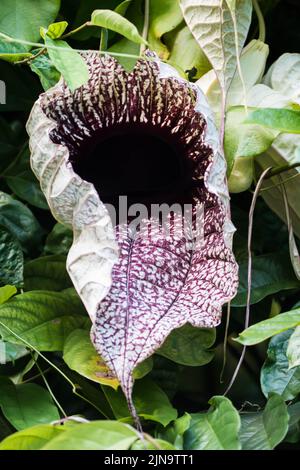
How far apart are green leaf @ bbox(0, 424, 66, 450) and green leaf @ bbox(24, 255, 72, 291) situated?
25cm

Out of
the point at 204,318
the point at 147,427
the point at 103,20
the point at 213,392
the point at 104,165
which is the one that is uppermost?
the point at 103,20

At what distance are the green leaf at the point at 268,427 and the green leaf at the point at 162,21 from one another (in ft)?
1.26

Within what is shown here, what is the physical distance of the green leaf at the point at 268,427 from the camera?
2.24 ft

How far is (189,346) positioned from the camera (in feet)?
2.59

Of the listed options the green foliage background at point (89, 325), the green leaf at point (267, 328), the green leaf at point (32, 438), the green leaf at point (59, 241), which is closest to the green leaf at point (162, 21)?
the green foliage background at point (89, 325)

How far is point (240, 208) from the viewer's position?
101cm

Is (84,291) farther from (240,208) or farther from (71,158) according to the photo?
(240,208)

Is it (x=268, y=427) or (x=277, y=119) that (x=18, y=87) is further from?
(x=268, y=427)

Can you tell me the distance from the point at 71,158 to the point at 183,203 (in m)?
0.12

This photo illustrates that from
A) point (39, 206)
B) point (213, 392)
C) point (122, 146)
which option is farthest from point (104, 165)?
point (213, 392)

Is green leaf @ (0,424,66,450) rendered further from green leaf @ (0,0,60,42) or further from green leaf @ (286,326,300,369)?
green leaf @ (0,0,60,42)

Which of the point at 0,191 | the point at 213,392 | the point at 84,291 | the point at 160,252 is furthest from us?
the point at 213,392

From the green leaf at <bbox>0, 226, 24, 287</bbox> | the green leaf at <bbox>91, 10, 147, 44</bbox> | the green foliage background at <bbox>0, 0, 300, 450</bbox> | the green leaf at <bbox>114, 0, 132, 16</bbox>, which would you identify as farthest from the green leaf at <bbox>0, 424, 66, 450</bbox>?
the green leaf at <bbox>114, 0, 132, 16</bbox>

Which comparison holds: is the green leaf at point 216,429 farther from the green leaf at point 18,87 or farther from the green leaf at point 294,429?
the green leaf at point 18,87
